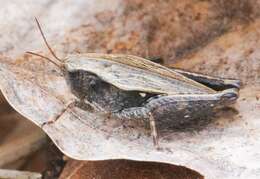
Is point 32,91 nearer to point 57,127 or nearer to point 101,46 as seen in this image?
point 57,127

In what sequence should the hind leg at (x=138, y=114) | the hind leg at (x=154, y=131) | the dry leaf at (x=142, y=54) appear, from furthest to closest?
the hind leg at (x=138, y=114) < the hind leg at (x=154, y=131) < the dry leaf at (x=142, y=54)

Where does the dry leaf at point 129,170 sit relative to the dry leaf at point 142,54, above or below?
below

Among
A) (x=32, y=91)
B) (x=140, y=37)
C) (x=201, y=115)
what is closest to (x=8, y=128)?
(x=32, y=91)

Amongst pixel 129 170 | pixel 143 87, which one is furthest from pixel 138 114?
pixel 129 170

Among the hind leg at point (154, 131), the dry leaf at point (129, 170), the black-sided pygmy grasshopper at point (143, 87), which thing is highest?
the black-sided pygmy grasshopper at point (143, 87)

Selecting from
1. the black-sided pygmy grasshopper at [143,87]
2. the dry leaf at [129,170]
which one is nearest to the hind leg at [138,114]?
the black-sided pygmy grasshopper at [143,87]

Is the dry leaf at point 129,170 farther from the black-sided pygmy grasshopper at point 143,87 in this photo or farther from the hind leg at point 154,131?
the black-sided pygmy grasshopper at point 143,87

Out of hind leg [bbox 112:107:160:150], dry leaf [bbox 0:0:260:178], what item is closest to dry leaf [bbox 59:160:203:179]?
dry leaf [bbox 0:0:260:178]

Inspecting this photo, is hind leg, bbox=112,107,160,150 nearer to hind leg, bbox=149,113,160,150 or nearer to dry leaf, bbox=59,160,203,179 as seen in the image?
hind leg, bbox=149,113,160,150
